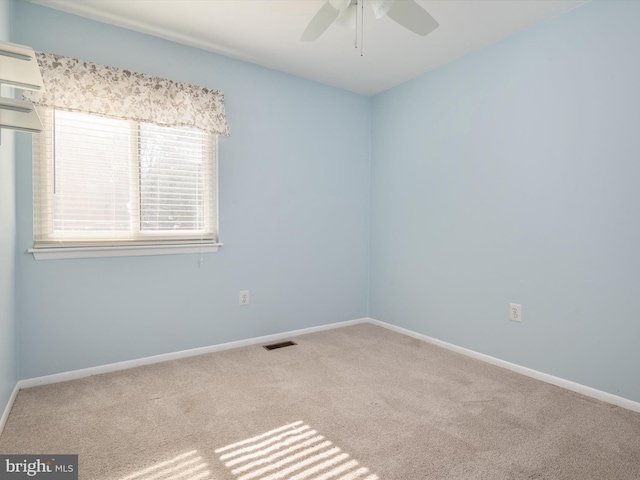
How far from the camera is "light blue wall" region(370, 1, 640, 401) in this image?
2.12 metres

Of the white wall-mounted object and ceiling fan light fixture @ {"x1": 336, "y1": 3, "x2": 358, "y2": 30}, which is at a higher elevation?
ceiling fan light fixture @ {"x1": 336, "y1": 3, "x2": 358, "y2": 30}

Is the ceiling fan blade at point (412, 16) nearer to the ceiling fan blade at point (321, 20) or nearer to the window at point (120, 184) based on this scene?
the ceiling fan blade at point (321, 20)

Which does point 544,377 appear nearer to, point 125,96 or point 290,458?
point 290,458

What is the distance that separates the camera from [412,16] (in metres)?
1.79

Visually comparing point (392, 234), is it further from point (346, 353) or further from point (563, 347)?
point (563, 347)

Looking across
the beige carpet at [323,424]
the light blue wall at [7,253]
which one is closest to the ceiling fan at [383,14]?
the light blue wall at [7,253]

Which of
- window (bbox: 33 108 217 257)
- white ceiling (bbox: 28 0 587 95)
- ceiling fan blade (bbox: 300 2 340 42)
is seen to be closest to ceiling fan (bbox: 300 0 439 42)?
ceiling fan blade (bbox: 300 2 340 42)

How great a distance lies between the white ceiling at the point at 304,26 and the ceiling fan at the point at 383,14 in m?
0.41

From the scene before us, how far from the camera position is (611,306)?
2.16 meters

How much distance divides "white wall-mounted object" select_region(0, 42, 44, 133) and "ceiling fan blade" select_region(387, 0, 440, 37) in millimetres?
1497

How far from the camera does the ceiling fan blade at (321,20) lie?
184cm

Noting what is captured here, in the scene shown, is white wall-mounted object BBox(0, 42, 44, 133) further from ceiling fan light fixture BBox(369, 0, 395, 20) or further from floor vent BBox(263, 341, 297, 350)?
floor vent BBox(263, 341, 297, 350)

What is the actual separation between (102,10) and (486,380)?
353 centimetres

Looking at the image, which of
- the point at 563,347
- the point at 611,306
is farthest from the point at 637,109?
the point at 563,347
